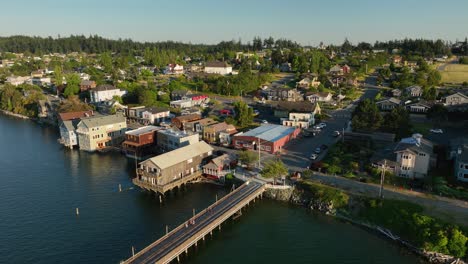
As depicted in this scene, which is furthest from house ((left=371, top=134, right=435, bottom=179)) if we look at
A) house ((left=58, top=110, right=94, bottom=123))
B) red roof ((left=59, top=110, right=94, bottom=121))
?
red roof ((left=59, top=110, right=94, bottom=121))

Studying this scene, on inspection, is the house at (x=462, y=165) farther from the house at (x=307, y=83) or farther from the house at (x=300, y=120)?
the house at (x=307, y=83)

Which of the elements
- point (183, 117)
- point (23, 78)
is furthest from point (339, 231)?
point (23, 78)

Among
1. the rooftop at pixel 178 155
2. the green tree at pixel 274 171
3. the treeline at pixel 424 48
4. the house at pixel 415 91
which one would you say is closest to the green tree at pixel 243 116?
the rooftop at pixel 178 155

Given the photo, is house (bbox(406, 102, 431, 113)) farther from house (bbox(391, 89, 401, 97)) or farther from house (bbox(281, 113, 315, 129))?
house (bbox(281, 113, 315, 129))

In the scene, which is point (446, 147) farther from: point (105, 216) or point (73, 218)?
point (73, 218)

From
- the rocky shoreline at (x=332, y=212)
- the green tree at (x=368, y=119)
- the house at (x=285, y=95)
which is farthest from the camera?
the house at (x=285, y=95)
